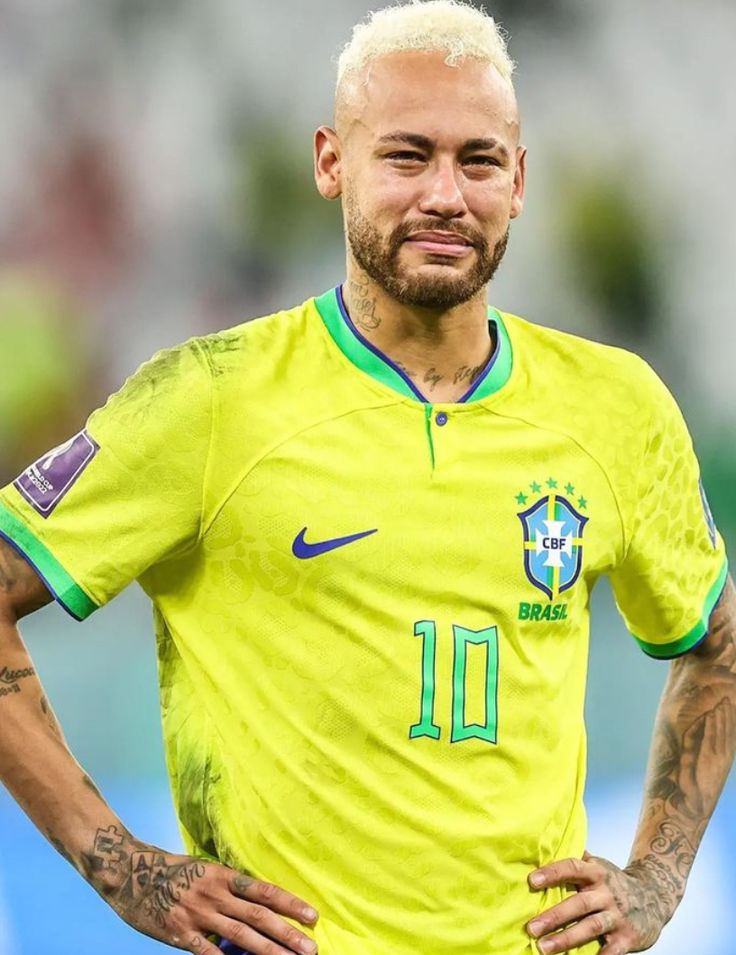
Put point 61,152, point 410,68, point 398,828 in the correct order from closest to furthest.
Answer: point 398,828 → point 410,68 → point 61,152

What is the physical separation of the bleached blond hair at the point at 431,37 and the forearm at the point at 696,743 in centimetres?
76

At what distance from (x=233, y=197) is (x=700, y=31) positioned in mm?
1795

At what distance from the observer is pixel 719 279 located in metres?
5.92

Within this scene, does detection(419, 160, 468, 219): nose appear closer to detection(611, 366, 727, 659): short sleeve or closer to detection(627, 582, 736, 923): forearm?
detection(611, 366, 727, 659): short sleeve

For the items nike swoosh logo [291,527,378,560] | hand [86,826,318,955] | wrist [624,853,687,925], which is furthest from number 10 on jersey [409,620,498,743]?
wrist [624,853,687,925]

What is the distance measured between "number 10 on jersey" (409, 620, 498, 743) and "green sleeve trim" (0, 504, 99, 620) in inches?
14.4

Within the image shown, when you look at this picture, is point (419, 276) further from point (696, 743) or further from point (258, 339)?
point (696, 743)

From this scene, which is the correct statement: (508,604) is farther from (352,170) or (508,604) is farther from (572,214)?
(572,214)

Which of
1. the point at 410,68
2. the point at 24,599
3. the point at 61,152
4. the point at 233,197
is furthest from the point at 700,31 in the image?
the point at 24,599

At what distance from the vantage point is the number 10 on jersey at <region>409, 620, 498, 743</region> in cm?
175

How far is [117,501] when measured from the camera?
1.76m

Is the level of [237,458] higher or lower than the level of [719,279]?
lower

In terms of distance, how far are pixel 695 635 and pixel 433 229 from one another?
2.09 ft

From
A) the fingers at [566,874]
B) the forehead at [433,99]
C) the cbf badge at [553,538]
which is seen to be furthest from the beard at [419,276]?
the fingers at [566,874]
